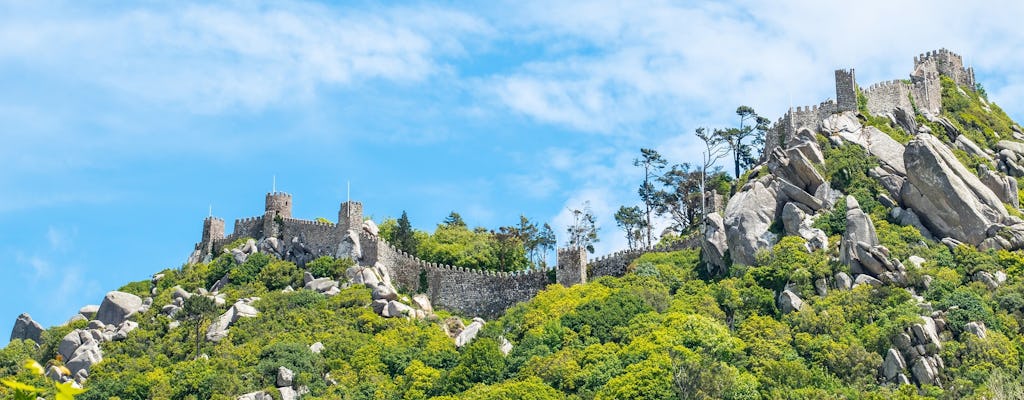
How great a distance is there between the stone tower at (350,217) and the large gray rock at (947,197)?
94.8 ft

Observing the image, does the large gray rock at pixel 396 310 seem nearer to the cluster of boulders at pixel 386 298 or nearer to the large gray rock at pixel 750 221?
the cluster of boulders at pixel 386 298

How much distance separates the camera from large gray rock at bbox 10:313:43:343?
219 feet

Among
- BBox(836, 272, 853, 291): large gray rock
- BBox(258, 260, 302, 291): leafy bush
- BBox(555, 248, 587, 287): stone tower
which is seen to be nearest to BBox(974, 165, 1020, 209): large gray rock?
BBox(836, 272, 853, 291): large gray rock

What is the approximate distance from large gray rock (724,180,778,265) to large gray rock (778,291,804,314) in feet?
12.8

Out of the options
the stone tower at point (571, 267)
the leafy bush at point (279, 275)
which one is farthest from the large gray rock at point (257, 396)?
the stone tower at point (571, 267)

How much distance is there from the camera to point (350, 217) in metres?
68.9

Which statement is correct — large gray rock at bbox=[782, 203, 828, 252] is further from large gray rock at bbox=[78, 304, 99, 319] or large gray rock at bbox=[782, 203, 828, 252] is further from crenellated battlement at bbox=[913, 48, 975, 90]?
large gray rock at bbox=[78, 304, 99, 319]

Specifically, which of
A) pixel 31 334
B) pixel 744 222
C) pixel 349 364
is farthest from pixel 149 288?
pixel 744 222

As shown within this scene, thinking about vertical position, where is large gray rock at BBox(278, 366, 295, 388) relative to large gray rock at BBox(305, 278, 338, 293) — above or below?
below

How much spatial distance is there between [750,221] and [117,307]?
33666 mm

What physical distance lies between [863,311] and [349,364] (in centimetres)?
2298

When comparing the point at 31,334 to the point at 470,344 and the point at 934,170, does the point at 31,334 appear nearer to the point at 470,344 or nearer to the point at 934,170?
the point at 470,344

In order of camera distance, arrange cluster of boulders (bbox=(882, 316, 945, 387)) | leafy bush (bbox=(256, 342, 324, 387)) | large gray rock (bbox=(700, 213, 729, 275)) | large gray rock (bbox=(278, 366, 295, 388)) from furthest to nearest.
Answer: large gray rock (bbox=(700, 213, 729, 275)) → leafy bush (bbox=(256, 342, 324, 387)) → large gray rock (bbox=(278, 366, 295, 388)) → cluster of boulders (bbox=(882, 316, 945, 387))

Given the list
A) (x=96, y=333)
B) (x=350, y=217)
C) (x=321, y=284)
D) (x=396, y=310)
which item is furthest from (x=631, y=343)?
(x=96, y=333)
